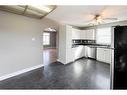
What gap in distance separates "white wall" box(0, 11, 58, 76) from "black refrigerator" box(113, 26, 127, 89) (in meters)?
3.40

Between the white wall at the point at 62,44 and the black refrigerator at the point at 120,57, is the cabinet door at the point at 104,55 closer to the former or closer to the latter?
the white wall at the point at 62,44

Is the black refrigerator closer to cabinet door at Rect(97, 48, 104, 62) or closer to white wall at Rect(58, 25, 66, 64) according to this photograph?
white wall at Rect(58, 25, 66, 64)

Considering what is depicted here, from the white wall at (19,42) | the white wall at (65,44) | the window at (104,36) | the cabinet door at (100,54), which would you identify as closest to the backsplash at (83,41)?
the window at (104,36)

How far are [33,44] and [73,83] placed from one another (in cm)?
259

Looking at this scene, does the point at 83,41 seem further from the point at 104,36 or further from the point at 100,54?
the point at 100,54

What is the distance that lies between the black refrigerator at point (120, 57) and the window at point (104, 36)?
16.0 ft

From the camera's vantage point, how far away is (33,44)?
473 centimetres

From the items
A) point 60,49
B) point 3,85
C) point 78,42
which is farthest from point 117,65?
point 78,42

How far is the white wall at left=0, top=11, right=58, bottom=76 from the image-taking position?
11.5 ft

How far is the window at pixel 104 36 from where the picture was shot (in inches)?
255

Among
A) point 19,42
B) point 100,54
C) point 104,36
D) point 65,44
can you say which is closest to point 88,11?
point 65,44

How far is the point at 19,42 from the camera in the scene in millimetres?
4047

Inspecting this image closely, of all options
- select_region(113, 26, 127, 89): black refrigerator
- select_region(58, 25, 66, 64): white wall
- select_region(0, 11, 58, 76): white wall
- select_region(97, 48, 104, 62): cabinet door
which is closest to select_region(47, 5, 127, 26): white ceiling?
select_region(0, 11, 58, 76): white wall
